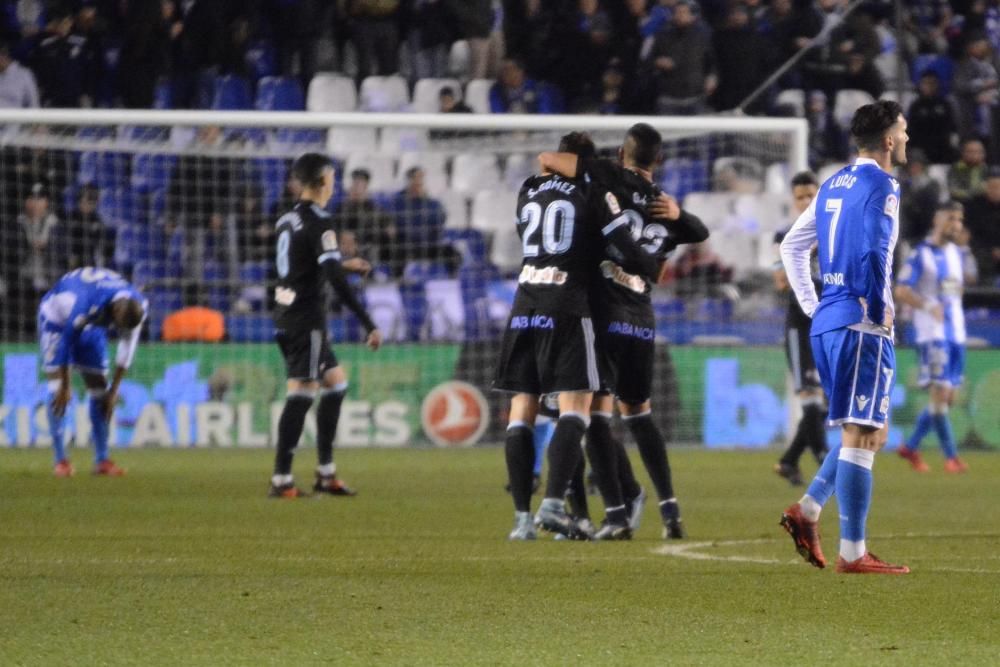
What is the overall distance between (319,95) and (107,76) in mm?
2407

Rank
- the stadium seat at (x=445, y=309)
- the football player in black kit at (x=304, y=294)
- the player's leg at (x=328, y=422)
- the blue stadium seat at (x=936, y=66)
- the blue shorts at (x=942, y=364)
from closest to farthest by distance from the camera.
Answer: the football player in black kit at (x=304, y=294) → the player's leg at (x=328, y=422) → the blue shorts at (x=942, y=364) → the stadium seat at (x=445, y=309) → the blue stadium seat at (x=936, y=66)

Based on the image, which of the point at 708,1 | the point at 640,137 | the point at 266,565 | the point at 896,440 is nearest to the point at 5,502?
the point at 266,565

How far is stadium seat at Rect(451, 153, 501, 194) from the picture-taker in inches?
758

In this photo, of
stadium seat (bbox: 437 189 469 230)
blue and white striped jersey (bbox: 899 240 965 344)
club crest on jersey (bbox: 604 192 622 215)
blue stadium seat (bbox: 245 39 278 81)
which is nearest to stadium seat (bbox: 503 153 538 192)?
stadium seat (bbox: 437 189 469 230)

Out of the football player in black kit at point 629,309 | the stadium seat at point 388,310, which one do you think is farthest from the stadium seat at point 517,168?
the football player in black kit at point 629,309

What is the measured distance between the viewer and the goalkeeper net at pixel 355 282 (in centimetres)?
1812

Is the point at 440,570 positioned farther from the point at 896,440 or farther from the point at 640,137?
the point at 896,440

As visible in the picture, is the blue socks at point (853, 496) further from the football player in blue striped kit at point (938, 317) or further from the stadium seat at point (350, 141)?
the stadium seat at point (350, 141)

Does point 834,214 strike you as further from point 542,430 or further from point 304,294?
point 304,294

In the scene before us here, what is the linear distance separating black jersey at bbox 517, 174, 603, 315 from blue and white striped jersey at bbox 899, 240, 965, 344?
291 inches

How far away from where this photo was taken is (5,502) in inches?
457

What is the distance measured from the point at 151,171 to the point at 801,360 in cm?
774

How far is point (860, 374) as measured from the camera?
23.7ft

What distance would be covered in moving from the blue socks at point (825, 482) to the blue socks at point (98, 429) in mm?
7895
